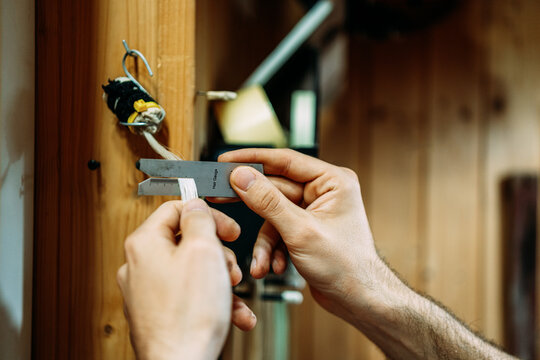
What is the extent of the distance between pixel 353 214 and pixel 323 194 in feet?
0.19

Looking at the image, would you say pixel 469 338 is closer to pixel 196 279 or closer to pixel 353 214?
pixel 353 214

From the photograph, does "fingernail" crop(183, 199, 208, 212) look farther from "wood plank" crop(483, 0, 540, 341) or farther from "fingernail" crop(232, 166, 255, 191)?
"wood plank" crop(483, 0, 540, 341)

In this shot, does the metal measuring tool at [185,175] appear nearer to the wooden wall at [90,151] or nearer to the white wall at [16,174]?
the wooden wall at [90,151]

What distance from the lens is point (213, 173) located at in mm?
458

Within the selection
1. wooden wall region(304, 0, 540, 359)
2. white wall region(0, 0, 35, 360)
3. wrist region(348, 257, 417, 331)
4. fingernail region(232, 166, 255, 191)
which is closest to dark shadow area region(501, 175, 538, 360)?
wooden wall region(304, 0, 540, 359)

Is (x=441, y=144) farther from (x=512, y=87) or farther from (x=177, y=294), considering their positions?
(x=177, y=294)

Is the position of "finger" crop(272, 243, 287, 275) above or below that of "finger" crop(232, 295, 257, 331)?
above

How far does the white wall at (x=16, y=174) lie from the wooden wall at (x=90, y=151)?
2cm

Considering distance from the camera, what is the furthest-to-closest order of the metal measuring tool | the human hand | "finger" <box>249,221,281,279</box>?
1. "finger" <box>249,221,281,279</box>
2. the metal measuring tool
3. the human hand

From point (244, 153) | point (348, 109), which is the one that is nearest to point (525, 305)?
point (348, 109)

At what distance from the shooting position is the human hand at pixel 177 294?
0.32 meters

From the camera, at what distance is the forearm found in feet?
1.97

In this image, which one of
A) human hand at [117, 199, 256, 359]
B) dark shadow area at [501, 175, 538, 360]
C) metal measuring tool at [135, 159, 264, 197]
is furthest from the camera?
dark shadow area at [501, 175, 538, 360]

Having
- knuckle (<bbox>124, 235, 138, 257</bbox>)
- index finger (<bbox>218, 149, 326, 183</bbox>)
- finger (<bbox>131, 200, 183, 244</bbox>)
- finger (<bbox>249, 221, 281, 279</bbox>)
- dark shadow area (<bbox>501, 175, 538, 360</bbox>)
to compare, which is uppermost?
index finger (<bbox>218, 149, 326, 183</bbox>)
